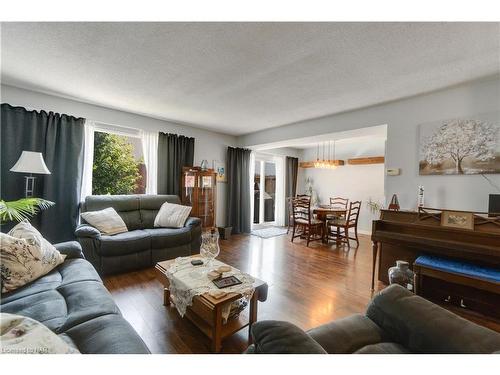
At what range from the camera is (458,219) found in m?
2.05

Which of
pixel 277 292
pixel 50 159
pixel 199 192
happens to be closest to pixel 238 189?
pixel 199 192

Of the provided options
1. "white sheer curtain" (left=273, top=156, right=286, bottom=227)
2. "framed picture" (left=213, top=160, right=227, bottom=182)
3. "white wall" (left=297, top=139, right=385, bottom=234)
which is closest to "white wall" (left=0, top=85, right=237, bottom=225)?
→ "framed picture" (left=213, top=160, right=227, bottom=182)

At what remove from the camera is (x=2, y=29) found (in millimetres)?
1654

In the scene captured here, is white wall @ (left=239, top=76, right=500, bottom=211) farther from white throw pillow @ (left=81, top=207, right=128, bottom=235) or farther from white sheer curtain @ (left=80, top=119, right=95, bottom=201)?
white sheer curtain @ (left=80, top=119, right=95, bottom=201)

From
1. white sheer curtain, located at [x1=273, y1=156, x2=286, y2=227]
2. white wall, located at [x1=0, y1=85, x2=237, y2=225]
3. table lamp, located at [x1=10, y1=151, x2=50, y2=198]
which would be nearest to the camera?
table lamp, located at [x1=10, y1=151, x2=50, y2=198]

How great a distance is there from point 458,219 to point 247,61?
7.98ft

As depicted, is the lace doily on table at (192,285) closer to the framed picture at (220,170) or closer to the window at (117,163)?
the window at (117,163)

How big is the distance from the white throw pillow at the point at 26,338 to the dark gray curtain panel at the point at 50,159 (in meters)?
2.89

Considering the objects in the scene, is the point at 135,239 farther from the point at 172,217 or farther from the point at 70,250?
the point at 70,250

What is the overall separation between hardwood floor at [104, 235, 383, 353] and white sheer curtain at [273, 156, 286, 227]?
2438 mm

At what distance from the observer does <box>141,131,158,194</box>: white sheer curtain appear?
3953 millimetres

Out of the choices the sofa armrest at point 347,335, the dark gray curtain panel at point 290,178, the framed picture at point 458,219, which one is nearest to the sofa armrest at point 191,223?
the sofa armrest at point 347,335
